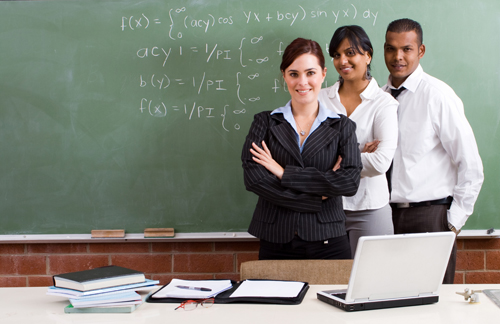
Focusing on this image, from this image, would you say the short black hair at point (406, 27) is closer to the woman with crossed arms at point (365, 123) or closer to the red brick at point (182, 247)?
the woman with crossed arms at point (365, 123)

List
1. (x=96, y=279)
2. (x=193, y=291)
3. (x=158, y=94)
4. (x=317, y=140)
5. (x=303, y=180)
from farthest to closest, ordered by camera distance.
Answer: (x=158, y=94) < (x=317, y=140) < (x=303, y=180) < (x=193, y=291) < (x=96, y=279)

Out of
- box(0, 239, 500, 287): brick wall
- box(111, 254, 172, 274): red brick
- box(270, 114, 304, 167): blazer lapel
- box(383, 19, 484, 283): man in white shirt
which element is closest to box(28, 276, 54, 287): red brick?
box(0, 239, 500, 287): brick wall

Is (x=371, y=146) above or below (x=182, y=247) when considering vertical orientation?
above

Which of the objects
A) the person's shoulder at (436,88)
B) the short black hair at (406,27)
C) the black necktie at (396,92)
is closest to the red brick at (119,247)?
the black necktie at (396,92)

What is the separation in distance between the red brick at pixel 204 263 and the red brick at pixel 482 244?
4.87 feet

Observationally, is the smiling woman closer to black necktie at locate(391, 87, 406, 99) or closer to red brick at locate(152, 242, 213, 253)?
black necktie at locate(391, 87, 406, 99)

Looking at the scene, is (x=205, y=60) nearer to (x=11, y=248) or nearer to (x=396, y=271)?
(x=11, y=248)

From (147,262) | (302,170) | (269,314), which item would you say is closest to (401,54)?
(302,170)

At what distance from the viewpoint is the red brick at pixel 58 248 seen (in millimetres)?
2736

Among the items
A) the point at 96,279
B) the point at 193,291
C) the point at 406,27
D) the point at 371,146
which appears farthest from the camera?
the point at 406,27

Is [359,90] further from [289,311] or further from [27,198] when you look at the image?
[27,198]

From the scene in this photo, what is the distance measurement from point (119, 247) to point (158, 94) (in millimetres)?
986

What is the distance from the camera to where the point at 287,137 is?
207 centimetres

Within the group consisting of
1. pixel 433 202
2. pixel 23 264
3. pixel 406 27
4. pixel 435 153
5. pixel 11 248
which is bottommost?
pixel 23 264
